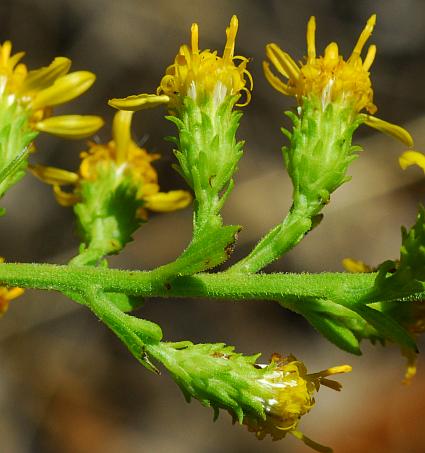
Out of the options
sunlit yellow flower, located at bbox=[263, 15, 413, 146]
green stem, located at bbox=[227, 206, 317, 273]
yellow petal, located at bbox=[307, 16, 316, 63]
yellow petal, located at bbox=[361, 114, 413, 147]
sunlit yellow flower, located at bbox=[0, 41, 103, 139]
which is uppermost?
yellow petal, located at bbox=[307, 16, 316, 63]

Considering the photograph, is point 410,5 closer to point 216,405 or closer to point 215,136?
point 215,136

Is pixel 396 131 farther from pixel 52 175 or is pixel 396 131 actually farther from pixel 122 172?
pixel 52 175

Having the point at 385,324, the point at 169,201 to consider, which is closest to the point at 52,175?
the point at 169,201

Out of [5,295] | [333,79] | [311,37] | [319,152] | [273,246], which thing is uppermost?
[311,37]

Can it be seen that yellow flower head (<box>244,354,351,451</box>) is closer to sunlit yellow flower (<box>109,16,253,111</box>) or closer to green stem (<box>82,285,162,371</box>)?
green stem (<box>82,285,162,371</box>)

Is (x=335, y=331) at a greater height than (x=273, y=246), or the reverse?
(x=273, y=246)

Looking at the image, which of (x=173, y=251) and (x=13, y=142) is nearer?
(x=13, y=142)

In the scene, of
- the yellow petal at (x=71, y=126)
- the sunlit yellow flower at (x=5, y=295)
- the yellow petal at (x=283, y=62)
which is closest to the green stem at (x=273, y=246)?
the yellow petal at (x=283, y=62)

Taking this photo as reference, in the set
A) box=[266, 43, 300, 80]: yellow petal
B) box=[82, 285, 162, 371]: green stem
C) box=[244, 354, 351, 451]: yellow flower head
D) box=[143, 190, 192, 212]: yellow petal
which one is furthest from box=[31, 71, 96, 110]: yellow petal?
box=[244, 354, 351, 451]: yellow flower head
